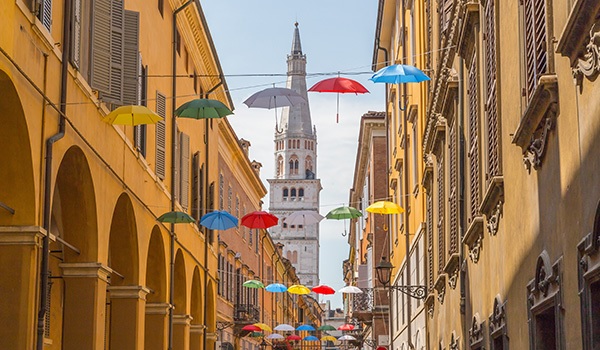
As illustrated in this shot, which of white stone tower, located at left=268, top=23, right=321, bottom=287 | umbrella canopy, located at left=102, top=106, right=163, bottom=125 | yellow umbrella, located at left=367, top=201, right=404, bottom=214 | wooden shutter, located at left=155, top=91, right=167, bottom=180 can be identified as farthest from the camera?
white stone tower, located at left=268, top=23, right=321, bottom=287

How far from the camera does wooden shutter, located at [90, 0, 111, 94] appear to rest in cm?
1772

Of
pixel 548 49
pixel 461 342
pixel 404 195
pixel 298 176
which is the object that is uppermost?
pixel 298 176

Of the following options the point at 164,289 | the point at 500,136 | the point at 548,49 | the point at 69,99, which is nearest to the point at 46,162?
the point at 69,99

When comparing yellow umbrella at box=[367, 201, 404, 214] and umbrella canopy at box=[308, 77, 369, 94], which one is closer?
umbrella canopy at box=[308, 77, 369, 94]

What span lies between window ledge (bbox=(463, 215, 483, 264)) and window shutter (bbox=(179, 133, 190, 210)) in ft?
46.7

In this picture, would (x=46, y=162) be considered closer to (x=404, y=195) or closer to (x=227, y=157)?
(x=404, y=195)

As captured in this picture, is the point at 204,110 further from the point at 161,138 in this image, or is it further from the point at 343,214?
the point at 343,214

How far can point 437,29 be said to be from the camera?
22219mm

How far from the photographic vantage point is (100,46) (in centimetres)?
1797

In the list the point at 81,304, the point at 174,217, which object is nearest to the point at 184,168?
the point at 174,217

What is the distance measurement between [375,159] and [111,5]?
35051mm

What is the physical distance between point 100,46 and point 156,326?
10.1 meters

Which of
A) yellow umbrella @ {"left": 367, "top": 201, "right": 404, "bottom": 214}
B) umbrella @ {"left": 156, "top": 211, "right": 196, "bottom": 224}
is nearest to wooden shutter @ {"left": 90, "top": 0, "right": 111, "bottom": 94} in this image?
umbrella @ {"left": 156, "top": 211, "right": 196, "bottom": 224}

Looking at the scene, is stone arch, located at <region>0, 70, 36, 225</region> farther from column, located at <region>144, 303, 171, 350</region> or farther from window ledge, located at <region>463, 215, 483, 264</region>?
column, located at <region>144, 303, 171, 350</region>
